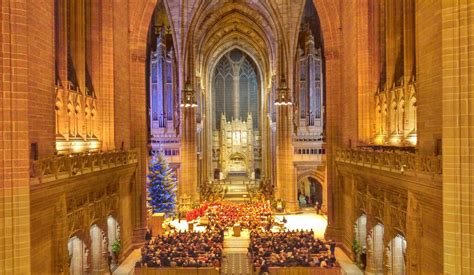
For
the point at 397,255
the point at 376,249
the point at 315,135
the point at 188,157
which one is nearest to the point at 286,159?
the point at 315,135

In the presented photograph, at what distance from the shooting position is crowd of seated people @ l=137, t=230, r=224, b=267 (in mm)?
16688

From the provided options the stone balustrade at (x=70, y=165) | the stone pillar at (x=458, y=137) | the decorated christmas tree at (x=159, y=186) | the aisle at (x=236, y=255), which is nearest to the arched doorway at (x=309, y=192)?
the aisle at (x=236, y=255)

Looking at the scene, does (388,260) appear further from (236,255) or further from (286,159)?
(286,159)

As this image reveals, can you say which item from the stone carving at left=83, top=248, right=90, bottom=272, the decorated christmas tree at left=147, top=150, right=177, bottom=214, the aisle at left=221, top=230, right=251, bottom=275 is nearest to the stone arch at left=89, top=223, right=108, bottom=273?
the stone carving at left=83, top=248, right=90, bottom=272

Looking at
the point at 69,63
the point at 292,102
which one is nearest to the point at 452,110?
the point at 69,63

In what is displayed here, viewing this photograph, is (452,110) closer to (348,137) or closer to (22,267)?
(22,267)

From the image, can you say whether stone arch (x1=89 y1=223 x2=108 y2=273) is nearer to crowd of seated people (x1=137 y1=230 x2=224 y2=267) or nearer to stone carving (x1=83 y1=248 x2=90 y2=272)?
stone carving (x1=83 y1=248 x2=90 y2=272)

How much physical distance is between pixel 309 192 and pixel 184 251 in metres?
25.6

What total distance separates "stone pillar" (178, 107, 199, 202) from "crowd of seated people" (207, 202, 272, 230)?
453cm

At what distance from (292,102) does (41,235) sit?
27.9m

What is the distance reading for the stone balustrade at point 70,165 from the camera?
1055 centimetres

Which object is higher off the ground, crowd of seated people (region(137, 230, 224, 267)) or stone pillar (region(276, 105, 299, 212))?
stone pillar (region(276, 105, 299, 212))

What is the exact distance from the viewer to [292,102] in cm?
3659

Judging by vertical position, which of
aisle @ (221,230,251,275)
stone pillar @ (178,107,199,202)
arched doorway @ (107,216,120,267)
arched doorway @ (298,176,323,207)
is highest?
stone pillar @ (178,107,199,202)
